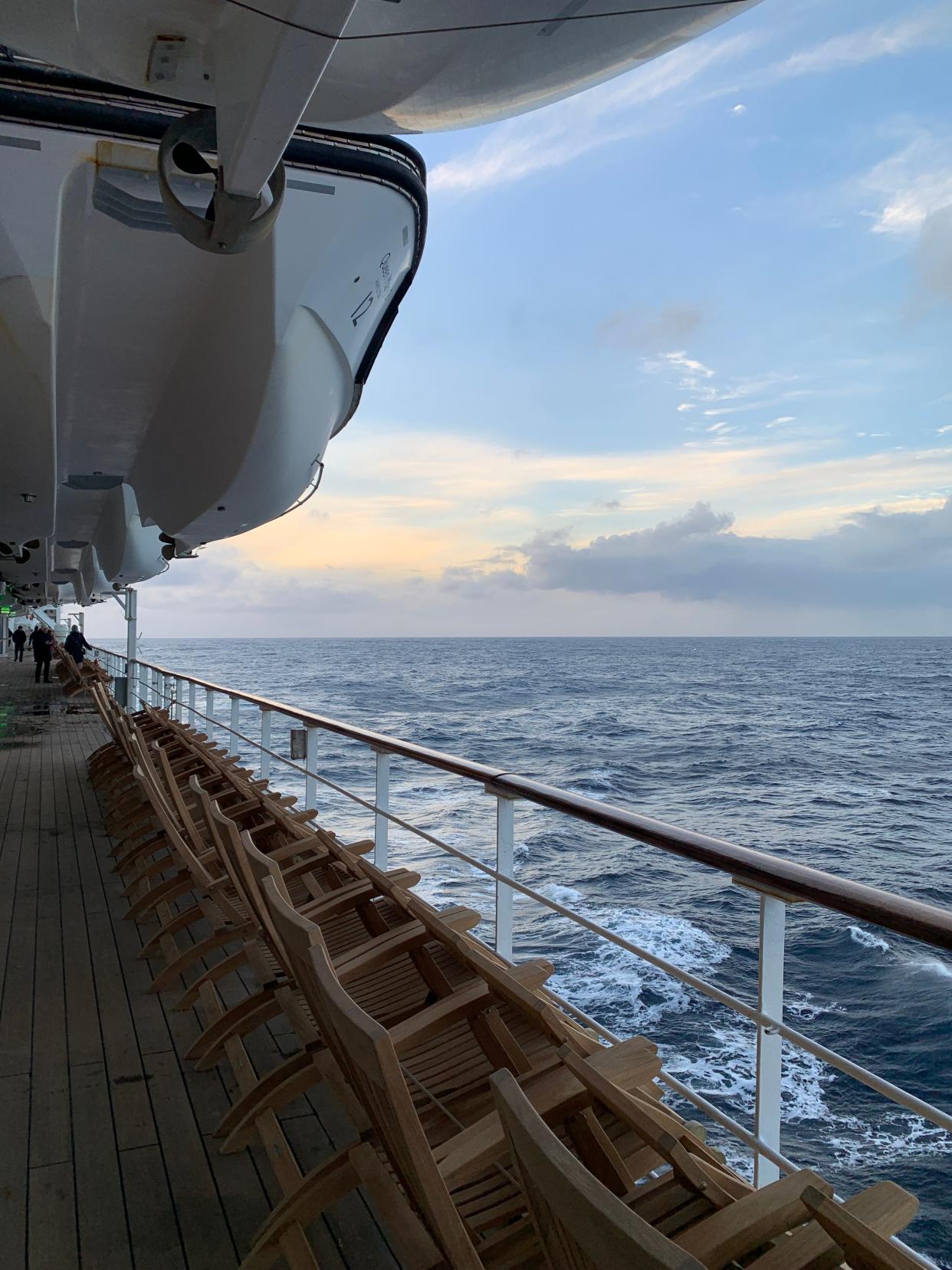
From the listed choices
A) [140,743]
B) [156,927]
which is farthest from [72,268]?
[156,927]

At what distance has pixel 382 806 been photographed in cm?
292

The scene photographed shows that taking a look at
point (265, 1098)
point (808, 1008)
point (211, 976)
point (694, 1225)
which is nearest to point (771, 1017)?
point (694, 1225)

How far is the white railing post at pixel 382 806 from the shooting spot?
283 centimetres

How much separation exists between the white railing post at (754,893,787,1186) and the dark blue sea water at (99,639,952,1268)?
3549mm

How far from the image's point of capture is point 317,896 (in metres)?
2.27

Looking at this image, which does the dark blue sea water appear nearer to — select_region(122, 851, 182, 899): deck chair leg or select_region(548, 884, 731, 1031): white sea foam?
select_region(548, 884, 731, 1031): white sea foam

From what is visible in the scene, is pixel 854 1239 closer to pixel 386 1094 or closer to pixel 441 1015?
pixel 386 1094

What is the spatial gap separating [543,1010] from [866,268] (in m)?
17.4

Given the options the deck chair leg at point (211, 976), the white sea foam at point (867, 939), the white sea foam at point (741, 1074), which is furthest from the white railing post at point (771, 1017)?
the white sea foam at point (867, 939)

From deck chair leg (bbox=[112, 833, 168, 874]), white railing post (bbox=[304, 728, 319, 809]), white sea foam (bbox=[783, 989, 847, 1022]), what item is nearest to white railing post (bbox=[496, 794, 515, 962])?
white railing post (bbox=[304, 728, 319, 809])

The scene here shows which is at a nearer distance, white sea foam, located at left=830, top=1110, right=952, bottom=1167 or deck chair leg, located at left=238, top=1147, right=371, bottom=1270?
deck chair leg, located at left=238, top=1147, right=371, bottom=1270

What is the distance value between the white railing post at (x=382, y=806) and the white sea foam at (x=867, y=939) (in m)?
6.78

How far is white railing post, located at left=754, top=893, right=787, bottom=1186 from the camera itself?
1250mm

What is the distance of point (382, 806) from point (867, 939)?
716 centimetres
